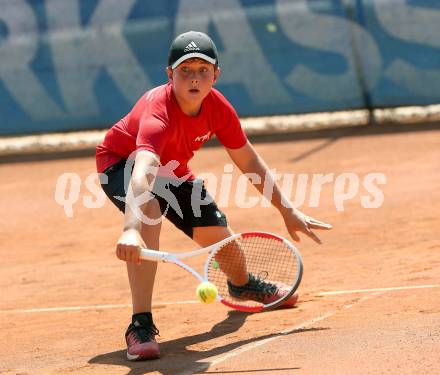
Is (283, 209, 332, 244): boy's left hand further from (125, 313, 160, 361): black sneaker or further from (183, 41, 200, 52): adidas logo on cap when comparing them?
(183, 41, 200, 52): adidas logo on cap

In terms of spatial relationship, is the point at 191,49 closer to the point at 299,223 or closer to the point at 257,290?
the point at 299,223

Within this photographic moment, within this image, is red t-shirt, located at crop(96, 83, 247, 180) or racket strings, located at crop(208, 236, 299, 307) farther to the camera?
racket strings, located at crop(208, 236, 299, 307)

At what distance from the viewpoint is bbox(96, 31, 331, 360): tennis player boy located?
497cm

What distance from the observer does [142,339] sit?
16.6 feet

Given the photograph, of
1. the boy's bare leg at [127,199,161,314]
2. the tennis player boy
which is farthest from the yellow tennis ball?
the boy's bare leg at [127,199,161,314]

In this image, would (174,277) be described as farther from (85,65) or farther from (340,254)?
(85,65)

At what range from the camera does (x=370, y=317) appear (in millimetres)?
5355

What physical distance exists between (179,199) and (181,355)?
0.95 meters

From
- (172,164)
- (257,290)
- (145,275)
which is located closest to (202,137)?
(172,164)

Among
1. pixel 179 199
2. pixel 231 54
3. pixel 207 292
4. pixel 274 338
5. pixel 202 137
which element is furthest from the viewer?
pixel 231 54

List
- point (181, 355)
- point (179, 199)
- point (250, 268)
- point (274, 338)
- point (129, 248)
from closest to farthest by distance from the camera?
point (129, 248), point (181, 355), point (274, 338), point (179, 199), point (250, 268)

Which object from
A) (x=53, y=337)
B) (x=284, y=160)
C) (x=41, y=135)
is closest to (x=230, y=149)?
(x=53, y=337)

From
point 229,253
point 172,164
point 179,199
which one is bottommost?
point 229,253

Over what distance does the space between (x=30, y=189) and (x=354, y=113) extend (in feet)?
15.2
